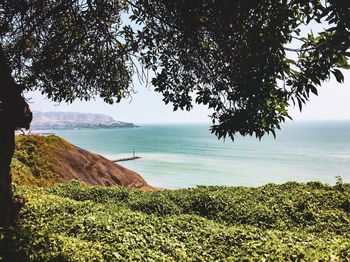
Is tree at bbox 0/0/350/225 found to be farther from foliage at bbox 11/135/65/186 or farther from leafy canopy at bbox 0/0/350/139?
foliage at bbox 11/135/65/186

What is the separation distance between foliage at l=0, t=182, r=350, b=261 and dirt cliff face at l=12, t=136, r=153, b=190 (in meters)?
4.60

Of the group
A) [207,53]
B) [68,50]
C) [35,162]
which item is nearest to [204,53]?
[207,53]

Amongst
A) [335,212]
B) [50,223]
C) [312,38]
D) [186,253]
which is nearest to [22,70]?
[50,223]

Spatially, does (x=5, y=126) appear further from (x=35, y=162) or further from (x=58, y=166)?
(x=58, y=166)

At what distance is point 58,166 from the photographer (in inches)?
1125

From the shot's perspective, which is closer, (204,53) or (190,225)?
(204,53)

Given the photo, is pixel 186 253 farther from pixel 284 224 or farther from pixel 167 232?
pixel 284 224

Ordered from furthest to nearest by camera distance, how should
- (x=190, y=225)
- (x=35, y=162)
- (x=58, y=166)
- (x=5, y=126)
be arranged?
1. (x=58, y=166)
2. (x=35, y=162)
3. (x=190, y=225)
4. (x=5, y=126)

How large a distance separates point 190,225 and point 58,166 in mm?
18041

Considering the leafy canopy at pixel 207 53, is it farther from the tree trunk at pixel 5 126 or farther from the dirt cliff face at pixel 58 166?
the dirt cliff face at pixel 58 166

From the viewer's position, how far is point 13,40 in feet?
39.0

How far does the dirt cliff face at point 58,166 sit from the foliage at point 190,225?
4595mm

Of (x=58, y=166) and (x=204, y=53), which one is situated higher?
(x=204, y=53)

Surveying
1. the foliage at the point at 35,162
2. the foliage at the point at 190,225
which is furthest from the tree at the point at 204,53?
the foliage at the point at 35,162
